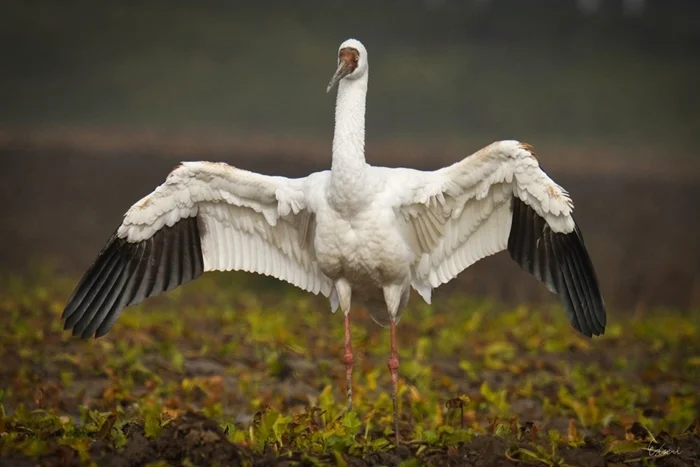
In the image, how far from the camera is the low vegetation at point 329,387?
20.1ft

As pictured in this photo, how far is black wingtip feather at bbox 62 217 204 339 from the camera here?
299 inches

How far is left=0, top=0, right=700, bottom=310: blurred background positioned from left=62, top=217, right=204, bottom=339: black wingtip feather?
11743 millimetres

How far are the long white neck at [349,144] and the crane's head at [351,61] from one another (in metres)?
0.05

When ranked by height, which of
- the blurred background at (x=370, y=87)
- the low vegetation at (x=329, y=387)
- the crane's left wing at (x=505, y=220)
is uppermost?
the blurred background at (x=370, y=87)

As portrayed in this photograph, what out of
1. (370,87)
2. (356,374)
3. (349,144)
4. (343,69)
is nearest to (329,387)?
(356,374)

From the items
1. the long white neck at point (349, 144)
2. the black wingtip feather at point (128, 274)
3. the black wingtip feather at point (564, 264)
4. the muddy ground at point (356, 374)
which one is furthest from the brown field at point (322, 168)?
the long white neck at point (349, 144)

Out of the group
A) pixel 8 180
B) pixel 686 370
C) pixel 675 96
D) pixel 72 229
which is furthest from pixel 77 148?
pixel 686 370

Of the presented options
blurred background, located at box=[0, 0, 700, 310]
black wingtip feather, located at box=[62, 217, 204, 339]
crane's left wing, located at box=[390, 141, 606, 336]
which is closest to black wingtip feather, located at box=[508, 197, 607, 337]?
crane's left wing, located at box=[390, 141, 606, 336]

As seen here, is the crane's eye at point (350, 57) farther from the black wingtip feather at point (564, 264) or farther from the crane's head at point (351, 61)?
the black wingtip feather at point (564, 264)

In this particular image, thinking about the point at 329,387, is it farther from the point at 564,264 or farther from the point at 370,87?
the point at 370,87

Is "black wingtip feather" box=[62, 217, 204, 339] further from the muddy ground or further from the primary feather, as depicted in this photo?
the muddy ground

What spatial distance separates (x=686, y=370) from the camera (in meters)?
9.84

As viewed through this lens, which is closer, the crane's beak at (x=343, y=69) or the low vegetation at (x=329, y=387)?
the low vegetation at (x=329, y=387)

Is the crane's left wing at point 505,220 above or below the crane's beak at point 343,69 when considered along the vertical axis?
below
